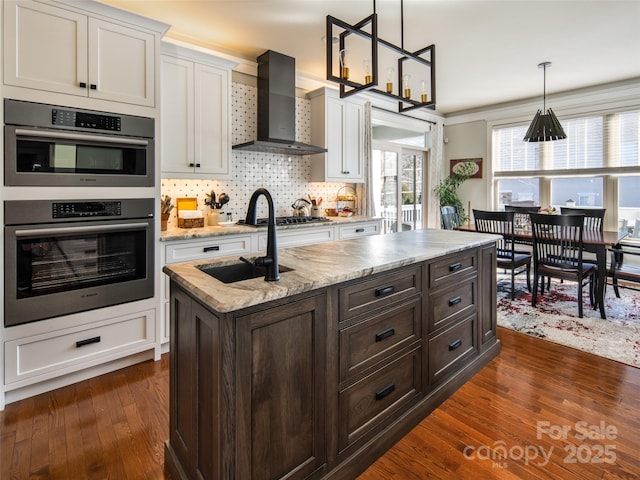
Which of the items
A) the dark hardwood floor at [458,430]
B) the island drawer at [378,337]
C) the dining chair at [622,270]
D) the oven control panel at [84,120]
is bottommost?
the dark hardwood floor at [458,430]

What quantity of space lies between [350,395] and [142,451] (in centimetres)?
110

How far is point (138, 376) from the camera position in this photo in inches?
99.4

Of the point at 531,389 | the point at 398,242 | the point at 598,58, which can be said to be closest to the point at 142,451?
the point at 398,242

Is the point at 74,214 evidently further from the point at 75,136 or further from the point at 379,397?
the point at 379,397

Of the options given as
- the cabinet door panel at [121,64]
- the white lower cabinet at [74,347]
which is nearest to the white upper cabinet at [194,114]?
the cabinet door panel at [121,64]

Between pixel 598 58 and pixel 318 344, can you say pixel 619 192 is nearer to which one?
pixel 598 58

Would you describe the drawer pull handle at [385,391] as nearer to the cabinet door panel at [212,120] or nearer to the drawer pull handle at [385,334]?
the drawer pull handle at [385,334]

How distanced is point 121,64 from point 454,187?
5.47 meters

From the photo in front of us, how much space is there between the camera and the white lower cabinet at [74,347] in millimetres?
2164

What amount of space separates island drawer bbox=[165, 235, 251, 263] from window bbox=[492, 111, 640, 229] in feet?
15.6

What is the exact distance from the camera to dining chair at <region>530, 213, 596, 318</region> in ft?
11.6

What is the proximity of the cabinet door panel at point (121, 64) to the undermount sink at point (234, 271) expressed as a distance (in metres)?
1.60

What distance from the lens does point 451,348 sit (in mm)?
2266

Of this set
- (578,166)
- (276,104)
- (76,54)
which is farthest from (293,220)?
(578,166)
